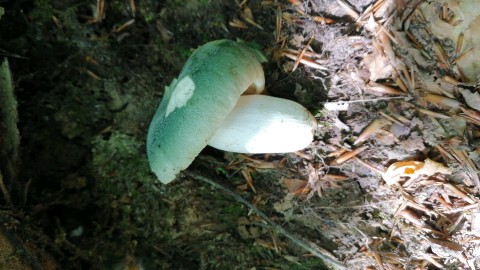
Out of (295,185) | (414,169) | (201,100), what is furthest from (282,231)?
(201,100)

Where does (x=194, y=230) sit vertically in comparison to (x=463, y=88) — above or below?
below

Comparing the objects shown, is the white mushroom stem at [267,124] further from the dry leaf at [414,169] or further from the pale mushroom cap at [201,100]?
the dry leaf at [414,169]

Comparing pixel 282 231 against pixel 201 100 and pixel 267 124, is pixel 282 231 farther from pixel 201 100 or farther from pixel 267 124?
pixel 201 100

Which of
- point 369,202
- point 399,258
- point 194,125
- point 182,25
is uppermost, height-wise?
point 182,25

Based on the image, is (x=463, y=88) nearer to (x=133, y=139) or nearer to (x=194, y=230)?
(x=194, y=230)

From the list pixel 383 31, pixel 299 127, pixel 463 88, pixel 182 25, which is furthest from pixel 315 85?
pixel 182 25

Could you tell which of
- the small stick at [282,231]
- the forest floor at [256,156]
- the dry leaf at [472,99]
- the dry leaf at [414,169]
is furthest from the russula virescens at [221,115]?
the dry leaf at [472,99]
